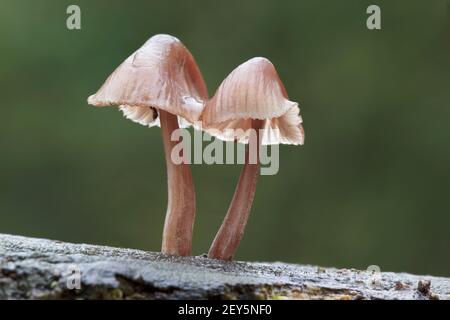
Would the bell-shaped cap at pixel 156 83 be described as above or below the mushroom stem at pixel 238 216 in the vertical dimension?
above

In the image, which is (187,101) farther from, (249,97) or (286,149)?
(286,149)

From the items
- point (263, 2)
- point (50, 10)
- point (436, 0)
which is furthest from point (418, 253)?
point (50, 10)

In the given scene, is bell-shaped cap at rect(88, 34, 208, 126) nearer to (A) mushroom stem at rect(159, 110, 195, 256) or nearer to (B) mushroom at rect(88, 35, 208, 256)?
(B) mushroom at rect(88, 35, 208, 256)

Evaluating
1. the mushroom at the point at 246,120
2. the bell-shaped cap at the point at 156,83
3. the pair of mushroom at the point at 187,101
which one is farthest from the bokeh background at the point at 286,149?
the bell-shaped cap at the point at 156,83

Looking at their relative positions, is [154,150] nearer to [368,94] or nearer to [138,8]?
[138,8]

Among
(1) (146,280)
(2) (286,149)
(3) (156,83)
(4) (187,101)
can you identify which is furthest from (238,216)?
(2) (286,149)

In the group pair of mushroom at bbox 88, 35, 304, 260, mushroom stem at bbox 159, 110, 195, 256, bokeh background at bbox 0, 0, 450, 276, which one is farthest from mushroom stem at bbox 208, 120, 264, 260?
bokeh background at bbox 0, 0, 450, 276

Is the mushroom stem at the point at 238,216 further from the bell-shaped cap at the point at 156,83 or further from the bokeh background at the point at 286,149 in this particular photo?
the bokeh background at the point at 286,149
